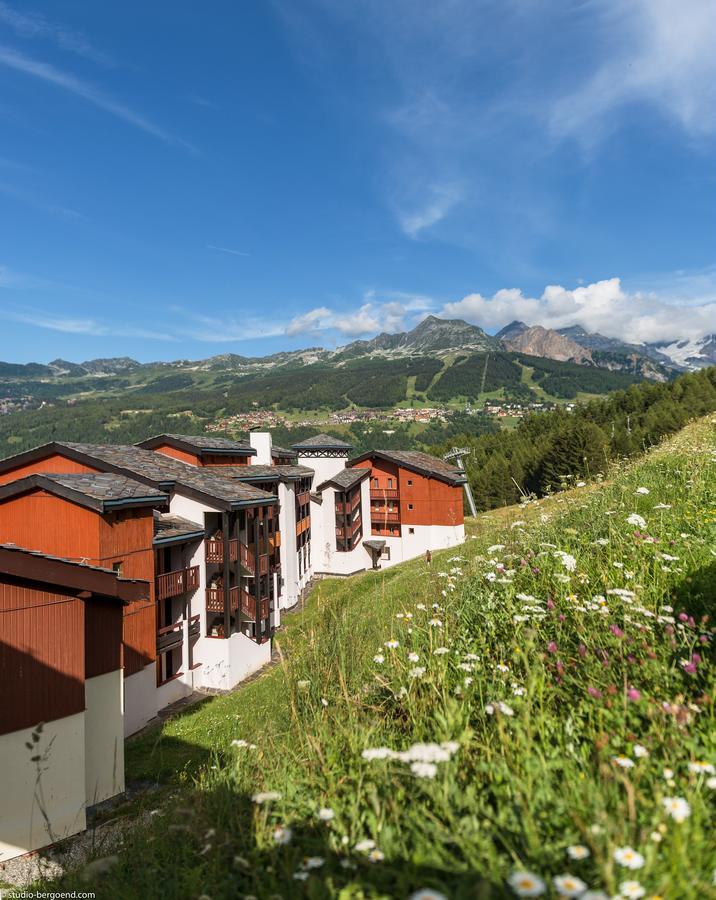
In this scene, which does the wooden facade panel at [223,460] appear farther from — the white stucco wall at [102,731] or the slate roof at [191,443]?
the white stucco wall at [102,731]

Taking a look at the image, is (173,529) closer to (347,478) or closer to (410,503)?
(347,478)

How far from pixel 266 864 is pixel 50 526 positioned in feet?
57.1

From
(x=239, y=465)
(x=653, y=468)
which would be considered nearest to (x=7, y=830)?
(x=653, y=468)

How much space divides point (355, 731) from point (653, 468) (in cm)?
999

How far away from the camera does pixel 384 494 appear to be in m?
52.5

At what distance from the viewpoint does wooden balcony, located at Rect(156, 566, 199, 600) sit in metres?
19.8

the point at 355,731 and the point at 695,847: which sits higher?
the point at 695,847

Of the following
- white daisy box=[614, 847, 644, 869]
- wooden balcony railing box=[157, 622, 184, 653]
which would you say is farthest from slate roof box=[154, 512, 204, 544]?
white daisy box=[614, 847, 644, 869]

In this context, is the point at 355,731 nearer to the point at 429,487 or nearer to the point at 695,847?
the point at 695,847

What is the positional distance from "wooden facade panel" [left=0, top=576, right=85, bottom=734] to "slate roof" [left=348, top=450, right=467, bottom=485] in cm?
4095

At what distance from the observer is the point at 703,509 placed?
7289 mm

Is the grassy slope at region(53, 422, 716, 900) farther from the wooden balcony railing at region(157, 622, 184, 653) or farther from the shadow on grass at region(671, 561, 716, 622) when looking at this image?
the wooden balcony railing at region(157, 622, 184, 653)

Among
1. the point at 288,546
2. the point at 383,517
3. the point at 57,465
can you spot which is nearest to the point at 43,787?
the point at 57,465

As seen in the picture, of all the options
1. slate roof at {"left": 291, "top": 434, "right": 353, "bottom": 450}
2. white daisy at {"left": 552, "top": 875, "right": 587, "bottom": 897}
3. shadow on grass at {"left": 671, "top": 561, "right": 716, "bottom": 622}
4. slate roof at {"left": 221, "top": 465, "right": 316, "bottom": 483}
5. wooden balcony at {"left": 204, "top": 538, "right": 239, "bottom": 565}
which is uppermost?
slate roof at {"left": 291, "top": 434, "right": 353, "bottom": 450}
